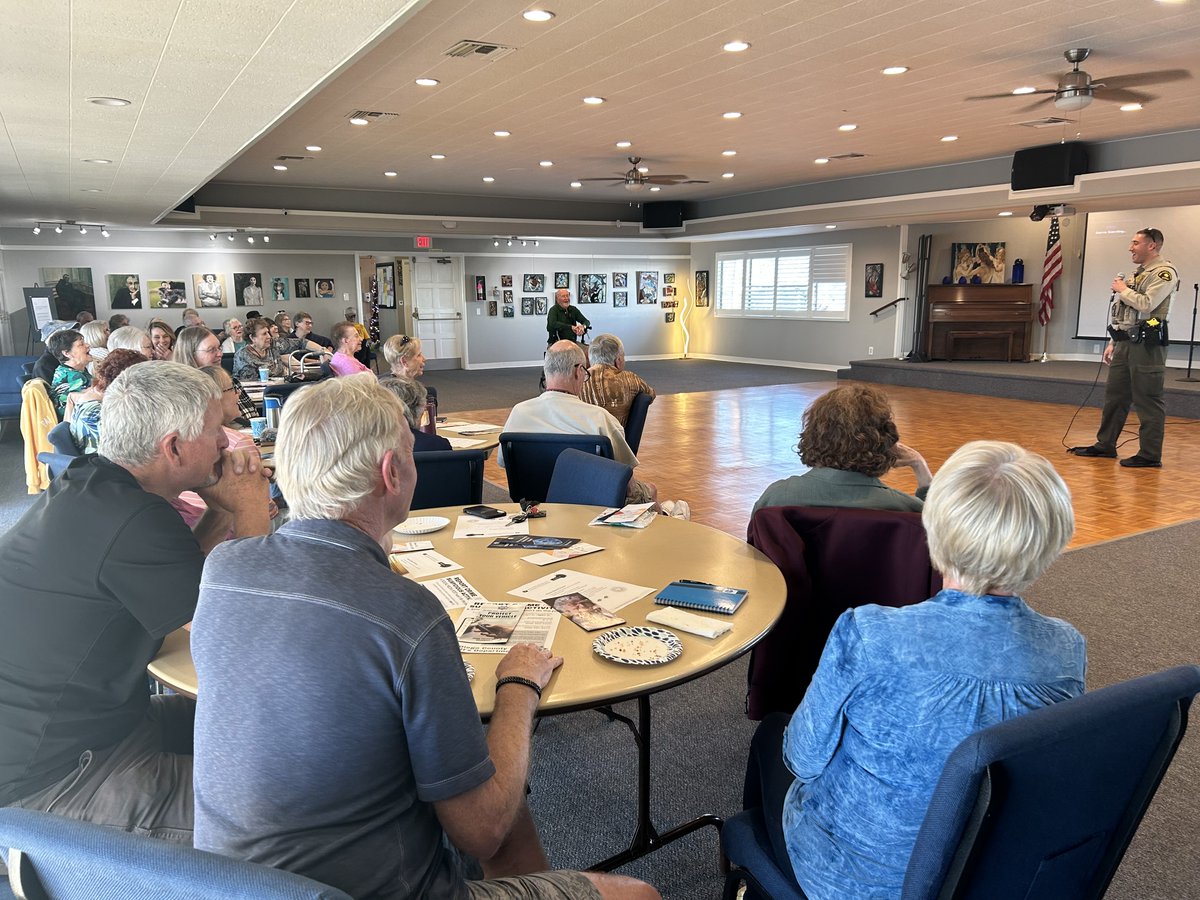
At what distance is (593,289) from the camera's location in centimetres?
1919

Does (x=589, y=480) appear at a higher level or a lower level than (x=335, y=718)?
lower

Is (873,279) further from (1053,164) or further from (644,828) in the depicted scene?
(644,828)

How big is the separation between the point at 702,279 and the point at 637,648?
18.4 metres

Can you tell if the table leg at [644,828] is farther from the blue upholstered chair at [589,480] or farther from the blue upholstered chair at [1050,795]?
the blue upholstered chair at [1050,795]

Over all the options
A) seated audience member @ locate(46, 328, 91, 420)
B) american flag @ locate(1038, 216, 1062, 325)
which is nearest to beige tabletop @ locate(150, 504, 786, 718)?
seated audience member @ locate(46, 328, 91, 420)

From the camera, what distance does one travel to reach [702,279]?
64.0ft

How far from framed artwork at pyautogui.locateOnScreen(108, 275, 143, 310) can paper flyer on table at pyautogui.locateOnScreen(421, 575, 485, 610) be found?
617 inches

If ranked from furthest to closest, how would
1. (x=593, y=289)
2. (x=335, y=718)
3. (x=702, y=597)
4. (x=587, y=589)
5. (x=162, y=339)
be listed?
(x=593, y=289), (x=162, y=339), (x=587, y=589), (x=702, y=597), (x=335, y=718)

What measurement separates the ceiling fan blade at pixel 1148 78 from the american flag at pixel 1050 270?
7949 millimetres

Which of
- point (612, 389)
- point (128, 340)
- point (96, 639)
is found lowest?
point (96, 639)

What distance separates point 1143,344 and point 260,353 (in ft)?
27.0

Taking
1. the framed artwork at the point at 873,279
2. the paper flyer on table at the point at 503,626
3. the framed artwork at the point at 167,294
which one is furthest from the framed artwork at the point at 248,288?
the paper flyer on table at the point at 503,626

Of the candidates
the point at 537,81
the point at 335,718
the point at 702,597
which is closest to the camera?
the point at 335,718

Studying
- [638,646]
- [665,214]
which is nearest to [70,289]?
[665,214]
